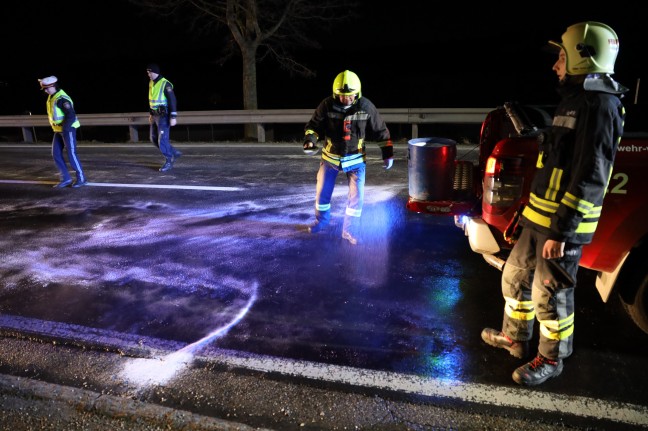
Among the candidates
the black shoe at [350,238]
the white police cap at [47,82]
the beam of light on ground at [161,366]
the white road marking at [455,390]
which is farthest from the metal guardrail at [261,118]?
the beam of light on ground at [161,366]

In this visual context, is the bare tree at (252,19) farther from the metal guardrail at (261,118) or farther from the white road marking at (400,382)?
the white road marking at (400,382)

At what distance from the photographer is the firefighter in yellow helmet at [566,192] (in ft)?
8.38

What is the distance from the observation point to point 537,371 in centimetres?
294

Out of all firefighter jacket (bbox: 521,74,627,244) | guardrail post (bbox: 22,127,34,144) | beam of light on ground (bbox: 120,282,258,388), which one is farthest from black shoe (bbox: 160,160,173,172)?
guardrail post (bbox: 22,127,34,144)

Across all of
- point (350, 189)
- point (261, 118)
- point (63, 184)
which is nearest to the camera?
point (350, 189)

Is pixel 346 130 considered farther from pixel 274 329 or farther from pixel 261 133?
pixel 261 133

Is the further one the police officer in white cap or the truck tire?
the police officer in white cap

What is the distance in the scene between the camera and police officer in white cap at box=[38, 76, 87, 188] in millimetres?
7793

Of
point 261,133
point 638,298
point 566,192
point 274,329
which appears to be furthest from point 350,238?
point 261,133

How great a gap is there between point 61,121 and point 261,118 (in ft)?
20.3

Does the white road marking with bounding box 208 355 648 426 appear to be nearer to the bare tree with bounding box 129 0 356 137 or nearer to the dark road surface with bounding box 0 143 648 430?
the dark road surface with bounding box 0 143 648 430

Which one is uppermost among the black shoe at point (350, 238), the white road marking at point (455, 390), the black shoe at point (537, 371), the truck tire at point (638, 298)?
the truck tire at point (638, 298)

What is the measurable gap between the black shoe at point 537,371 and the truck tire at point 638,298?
0.76 meters

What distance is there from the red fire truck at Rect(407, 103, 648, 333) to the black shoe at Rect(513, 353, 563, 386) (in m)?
0.65
